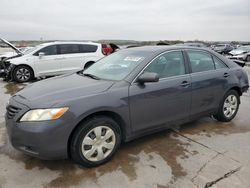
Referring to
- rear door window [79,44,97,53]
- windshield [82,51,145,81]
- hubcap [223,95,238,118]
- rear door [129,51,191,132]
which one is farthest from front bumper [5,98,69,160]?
rear door window [79,44,97,53]

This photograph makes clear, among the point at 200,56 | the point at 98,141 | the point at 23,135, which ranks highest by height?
the point at 200,56

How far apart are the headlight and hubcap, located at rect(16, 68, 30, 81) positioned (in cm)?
705

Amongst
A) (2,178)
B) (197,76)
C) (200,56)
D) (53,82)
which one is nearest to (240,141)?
(197,76)

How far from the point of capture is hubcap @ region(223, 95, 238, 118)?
441 centimetres

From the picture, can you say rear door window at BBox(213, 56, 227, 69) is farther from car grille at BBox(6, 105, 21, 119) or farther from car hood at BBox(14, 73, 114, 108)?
car grille at BBox(6, 105, 21, 119)

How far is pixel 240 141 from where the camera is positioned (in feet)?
12.3

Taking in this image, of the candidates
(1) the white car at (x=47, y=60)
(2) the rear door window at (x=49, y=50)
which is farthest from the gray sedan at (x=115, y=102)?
(2) the rear door window at (x=49, y=50)

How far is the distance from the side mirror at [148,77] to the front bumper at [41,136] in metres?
1.11

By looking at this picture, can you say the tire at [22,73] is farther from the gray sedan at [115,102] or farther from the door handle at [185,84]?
the door handle at [185,84]

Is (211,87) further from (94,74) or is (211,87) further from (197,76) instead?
(94,74)

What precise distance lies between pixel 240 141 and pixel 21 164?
10.5 feet

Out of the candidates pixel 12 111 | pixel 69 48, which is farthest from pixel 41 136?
pixel 69 48

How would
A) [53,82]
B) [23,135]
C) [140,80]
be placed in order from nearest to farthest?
[23,135]
[140,80]
[53,82]

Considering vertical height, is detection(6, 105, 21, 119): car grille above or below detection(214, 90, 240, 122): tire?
above
